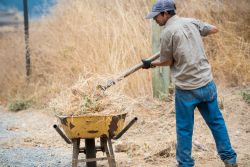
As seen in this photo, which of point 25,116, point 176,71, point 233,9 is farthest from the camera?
point 233,9

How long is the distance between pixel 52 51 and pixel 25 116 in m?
1.82

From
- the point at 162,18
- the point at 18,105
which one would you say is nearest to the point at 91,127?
the point at 162,18

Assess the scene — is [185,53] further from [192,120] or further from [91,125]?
[91,125]

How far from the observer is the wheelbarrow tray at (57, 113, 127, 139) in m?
6.21

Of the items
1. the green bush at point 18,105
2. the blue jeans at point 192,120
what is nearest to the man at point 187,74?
the blue jeans at point 192,120

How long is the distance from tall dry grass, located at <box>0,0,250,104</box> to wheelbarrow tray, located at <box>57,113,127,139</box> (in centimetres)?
378

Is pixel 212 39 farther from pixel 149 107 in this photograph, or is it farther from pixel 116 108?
pixel 116 108

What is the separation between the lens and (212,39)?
11664 mm

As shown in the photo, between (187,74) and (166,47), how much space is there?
36 centimetres

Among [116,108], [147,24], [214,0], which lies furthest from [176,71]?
[214,0]

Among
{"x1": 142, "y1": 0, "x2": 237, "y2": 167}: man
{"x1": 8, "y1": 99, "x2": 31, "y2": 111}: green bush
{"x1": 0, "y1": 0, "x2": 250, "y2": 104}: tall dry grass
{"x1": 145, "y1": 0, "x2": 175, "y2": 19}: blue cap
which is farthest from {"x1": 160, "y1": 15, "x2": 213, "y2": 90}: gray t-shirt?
{"x1": 8, "y1": 99, "x2": 31, "y2": 111}: green bush

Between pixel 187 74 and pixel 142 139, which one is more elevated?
pixel 187 74

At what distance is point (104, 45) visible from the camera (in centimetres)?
1127

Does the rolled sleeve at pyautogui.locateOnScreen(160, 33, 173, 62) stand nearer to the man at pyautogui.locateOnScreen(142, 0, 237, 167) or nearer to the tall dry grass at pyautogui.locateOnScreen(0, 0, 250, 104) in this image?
the man at pyautogui.locateOnScreen(142, 0, 237, 167)
